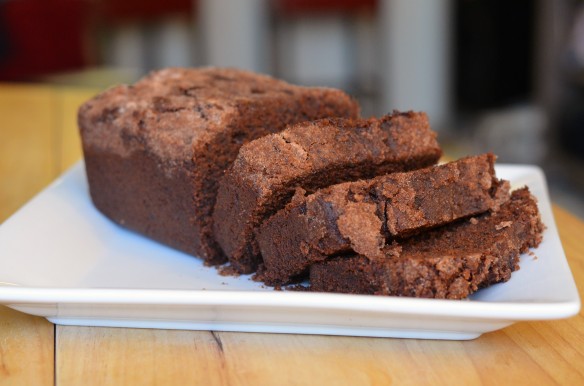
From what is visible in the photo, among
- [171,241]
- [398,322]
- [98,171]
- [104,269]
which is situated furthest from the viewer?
[98,171]

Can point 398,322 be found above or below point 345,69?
above

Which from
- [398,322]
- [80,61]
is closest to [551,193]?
[398,322]

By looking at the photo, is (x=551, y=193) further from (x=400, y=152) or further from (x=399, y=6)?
(x=400, y=152)

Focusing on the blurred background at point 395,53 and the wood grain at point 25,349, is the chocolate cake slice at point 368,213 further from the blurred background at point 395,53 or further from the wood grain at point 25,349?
the blurred background at point 395,53

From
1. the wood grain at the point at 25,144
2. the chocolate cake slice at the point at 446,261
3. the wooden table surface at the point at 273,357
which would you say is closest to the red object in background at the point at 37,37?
the wood grain at the point at 25,144

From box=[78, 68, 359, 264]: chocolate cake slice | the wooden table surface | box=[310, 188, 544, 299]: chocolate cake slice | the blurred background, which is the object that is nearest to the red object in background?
the blurred background

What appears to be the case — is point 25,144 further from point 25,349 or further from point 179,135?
point 25,349
